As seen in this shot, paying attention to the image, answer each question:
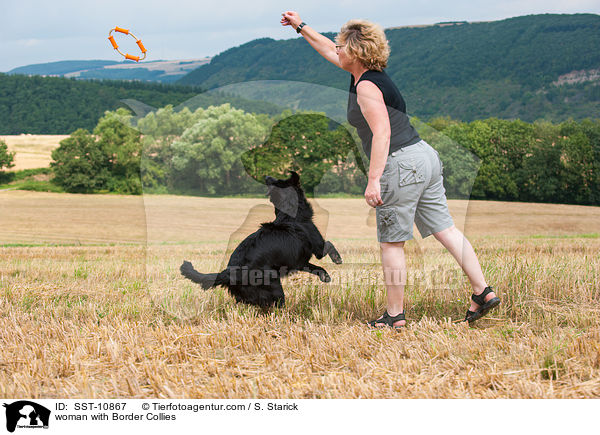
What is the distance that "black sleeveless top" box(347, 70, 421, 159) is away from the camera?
3.50 meters

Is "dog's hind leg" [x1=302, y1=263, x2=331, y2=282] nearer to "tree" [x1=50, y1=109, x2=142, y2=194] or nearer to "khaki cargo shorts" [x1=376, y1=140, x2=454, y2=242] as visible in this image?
"khaki cargo shorts" [x1=376, y1=140, x2=454, y2=242]

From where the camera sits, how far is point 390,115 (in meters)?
3.58

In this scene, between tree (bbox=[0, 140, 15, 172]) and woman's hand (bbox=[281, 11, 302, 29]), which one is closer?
woman's hand (bbox=[281, 11, 302, 29])

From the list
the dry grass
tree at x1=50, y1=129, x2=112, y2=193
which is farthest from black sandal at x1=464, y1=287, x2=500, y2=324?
the dry grass

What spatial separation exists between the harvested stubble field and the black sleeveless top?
2.88ft

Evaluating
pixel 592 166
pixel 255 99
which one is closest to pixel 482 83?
pixel 592 166

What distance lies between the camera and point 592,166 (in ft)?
148

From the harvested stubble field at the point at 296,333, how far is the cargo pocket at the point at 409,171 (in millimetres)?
938

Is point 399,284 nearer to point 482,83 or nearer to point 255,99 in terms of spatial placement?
point 255,99

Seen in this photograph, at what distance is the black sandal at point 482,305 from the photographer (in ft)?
12.4

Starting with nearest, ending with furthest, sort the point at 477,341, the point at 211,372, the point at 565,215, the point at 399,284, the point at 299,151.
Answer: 1. the point at 211,372
2. the point at 477,341
3. the point at 399,284
4. the point at 299,151
5. the point at 565,215

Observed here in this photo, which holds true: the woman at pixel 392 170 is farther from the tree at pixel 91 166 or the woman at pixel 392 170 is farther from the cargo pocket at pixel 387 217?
the tree at pixel 91 166
